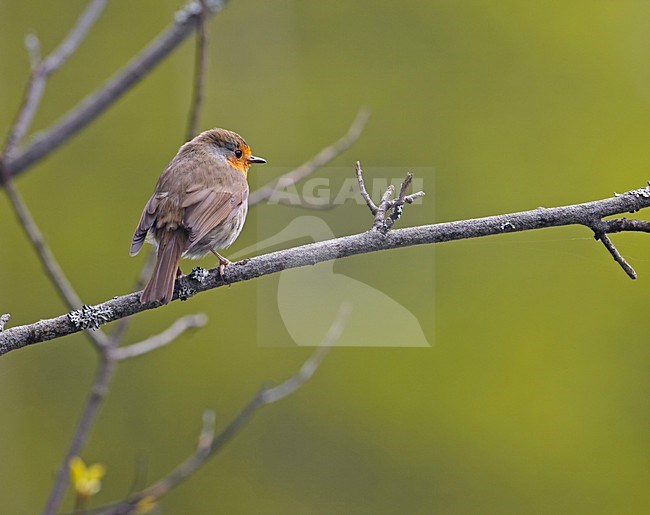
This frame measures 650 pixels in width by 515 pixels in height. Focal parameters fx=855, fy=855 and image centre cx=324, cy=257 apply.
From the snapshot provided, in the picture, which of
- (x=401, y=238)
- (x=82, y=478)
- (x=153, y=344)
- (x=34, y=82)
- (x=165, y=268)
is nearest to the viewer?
(x=401, y=238)

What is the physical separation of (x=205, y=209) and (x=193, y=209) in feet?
0.12

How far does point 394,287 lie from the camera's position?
584cm

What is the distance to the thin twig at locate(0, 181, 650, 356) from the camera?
189 centimetres

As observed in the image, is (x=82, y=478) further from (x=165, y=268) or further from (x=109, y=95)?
(x=109, y=95)

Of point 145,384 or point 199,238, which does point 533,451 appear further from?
point 199,238

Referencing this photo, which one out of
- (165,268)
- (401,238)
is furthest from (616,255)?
(165,268)

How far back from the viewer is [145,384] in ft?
21.5

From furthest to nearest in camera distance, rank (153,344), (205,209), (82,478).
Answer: (153,344), (205,209), (82,478)

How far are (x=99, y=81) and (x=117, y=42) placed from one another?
0.40 m

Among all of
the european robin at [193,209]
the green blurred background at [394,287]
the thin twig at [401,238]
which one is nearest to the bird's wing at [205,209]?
the european robin at [193,209]

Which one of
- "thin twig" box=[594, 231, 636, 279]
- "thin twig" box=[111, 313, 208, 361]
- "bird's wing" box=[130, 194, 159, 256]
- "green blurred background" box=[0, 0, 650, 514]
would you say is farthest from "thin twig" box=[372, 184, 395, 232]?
"green blurred background" box=[0, 0, 650, 514]

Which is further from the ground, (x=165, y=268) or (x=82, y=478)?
(x=165, y=268)

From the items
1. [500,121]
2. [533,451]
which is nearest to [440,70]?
[500,121]

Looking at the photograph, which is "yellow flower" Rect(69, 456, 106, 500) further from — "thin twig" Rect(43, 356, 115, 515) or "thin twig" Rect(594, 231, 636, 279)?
"thin twig" Rect(594, 231, 636, 279)
